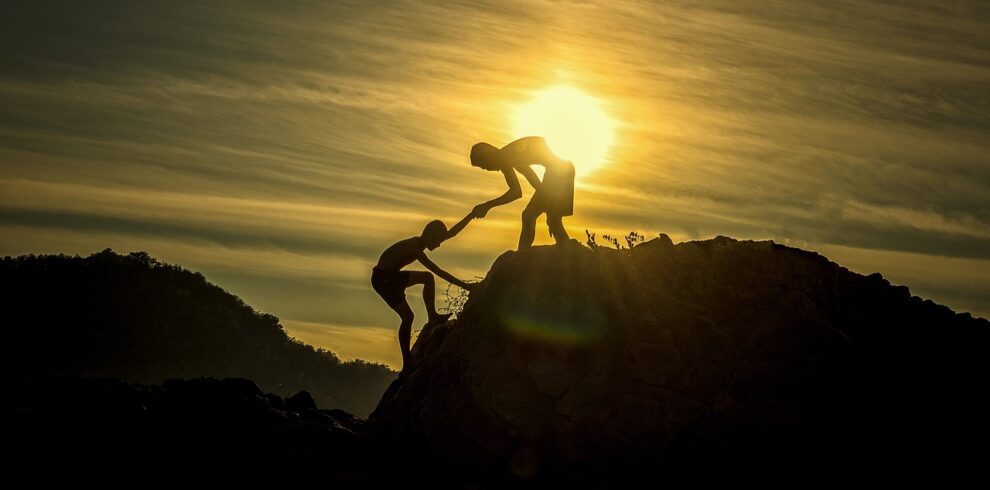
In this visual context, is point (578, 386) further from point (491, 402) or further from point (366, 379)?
point (366, 379)

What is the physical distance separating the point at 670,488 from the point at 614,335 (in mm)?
3448

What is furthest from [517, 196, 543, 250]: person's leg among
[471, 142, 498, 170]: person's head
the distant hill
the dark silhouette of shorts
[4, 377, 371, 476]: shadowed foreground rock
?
the distant hill

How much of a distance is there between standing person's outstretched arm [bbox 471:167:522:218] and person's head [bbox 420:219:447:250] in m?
1.06

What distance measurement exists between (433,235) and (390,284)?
1.48 m

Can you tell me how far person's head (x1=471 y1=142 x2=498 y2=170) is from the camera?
28.6 metres

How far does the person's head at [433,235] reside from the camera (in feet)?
94.6

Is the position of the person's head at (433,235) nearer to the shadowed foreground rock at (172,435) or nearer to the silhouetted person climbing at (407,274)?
the silhouetted person climbing at (407,274)

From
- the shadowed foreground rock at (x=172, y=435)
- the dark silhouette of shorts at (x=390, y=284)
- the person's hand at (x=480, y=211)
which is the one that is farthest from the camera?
the dark silhouette of shorts at (x=390, y=284)

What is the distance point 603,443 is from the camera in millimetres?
25734

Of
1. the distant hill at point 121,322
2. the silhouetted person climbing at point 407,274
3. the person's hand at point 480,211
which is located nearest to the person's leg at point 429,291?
the silhouetted person climbing at point 407,274

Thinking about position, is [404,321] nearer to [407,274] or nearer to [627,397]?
[407,274]

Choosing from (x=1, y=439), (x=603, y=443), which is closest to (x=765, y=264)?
(x=603, y=443)

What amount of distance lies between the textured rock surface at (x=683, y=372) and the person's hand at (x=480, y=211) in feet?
4.43

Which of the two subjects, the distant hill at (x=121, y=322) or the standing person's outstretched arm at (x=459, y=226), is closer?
the standing person's outstretched arm at (x=459, y=226)
